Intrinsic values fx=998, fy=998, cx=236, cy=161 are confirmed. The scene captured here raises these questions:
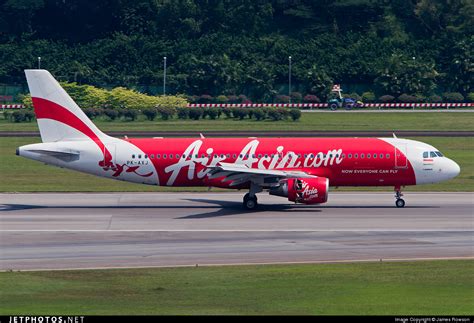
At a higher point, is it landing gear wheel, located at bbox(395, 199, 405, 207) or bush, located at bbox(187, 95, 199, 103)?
bush, located at bbox(187, 95, 199, 103)

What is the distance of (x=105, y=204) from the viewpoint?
5562 cm

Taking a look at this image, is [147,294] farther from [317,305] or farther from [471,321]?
[471,321]

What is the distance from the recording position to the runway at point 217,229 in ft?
128

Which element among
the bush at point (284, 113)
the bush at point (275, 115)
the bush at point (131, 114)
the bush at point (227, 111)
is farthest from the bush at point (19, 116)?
the bush at point (284, 113)

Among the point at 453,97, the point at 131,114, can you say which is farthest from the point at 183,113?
the point at 453,97

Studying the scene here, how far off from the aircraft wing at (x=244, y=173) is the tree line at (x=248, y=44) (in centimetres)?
8987

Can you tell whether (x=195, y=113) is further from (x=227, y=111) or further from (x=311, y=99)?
(x=311, y=99)

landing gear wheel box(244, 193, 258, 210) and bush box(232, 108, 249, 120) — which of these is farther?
bush box(232, 108, 249, 120)

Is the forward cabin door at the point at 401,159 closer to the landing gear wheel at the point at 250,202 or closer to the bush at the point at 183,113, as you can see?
the landing gear wheel at the point at 250,202

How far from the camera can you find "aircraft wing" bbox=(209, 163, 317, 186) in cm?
5203

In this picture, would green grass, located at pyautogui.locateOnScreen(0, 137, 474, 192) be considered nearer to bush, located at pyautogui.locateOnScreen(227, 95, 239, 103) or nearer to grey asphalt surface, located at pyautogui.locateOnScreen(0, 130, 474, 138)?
grey asphalt surface, located at pyautogui.locateOnScreen(0, 130, 474, 138)

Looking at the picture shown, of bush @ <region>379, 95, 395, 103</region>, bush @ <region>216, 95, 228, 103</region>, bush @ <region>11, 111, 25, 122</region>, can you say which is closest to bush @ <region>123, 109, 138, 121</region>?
bush @ <region>11, 111, 25, 122</region>

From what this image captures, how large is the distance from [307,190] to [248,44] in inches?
4324

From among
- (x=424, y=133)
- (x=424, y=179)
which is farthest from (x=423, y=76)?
(x=424, y=179)
